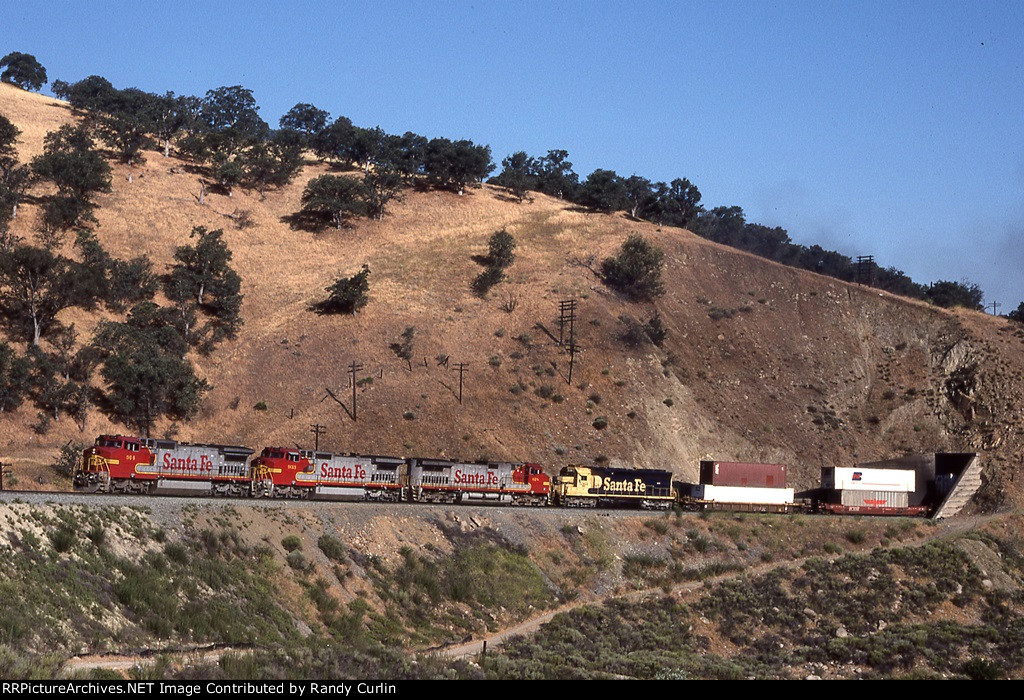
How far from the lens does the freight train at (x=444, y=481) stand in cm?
5191

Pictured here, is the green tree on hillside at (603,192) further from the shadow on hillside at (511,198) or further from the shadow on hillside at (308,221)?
the shadow on hillside at (308,221)

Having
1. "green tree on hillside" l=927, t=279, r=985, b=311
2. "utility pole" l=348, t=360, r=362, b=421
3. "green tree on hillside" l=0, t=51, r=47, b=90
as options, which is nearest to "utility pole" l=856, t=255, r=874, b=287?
"green tree on hillside" l=927, t=279, r=985, b=311

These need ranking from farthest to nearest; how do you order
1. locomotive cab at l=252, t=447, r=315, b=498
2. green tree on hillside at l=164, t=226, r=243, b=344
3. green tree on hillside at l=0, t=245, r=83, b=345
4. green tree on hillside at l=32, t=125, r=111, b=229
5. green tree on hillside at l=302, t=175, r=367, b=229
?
green tree on hillside at l=302, t=175, r=367, b=229, green tree on hillside at l=32, t=125, r=111, b=229, green tree on hillside at l=164, t=226, r=243, b=344, green tree on hillside at l=0, t=245, r=83, b=345, locomotive cab at l=252, t=447, r=315, b=498

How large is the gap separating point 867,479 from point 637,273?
4400 cm

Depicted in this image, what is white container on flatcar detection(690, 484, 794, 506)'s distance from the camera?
71.8 metres

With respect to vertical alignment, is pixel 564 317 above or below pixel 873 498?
above

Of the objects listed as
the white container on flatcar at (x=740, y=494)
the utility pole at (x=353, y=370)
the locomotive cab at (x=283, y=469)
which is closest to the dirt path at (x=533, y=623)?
the white container on flatcar at (x=740, y=494)

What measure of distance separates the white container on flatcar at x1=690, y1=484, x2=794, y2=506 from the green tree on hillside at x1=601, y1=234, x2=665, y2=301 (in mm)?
42181

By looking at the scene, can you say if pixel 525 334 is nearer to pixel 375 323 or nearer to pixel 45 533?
pixel 375 323

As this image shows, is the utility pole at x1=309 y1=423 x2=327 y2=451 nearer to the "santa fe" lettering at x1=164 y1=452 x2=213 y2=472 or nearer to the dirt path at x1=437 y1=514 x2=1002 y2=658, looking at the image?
Answer: the "santa fe" lettering at x1=164 y1=452 x2=213 y2=472

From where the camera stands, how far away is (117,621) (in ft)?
105

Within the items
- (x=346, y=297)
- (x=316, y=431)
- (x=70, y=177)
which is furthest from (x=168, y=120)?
(x=316, y=431)

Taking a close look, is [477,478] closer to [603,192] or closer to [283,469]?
[283,469]

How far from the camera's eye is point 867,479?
74.6 m
